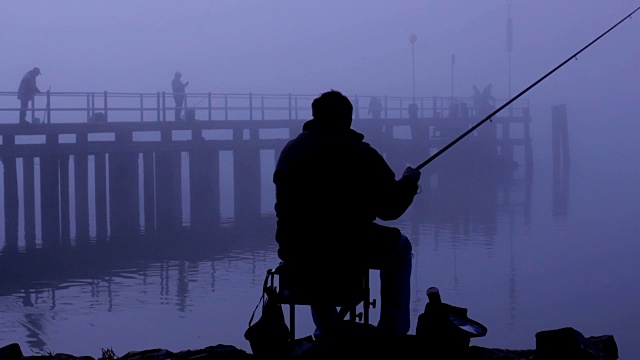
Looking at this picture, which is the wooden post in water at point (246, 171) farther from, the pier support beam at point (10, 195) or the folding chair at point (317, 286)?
the folding chair at point (317, 286)

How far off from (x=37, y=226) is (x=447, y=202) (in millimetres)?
13054

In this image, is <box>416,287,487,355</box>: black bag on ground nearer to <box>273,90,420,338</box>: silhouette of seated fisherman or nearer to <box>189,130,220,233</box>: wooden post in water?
<box>273,90,420,338</box>: silhouette of seated fisherman

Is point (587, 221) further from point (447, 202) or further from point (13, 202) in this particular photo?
point (13, 202)

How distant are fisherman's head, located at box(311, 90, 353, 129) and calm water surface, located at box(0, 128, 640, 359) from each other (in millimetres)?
5403

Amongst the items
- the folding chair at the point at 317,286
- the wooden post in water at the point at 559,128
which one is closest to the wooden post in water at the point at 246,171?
the wooden post in water at the point at 559,128

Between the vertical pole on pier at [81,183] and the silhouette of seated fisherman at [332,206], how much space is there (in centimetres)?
2002

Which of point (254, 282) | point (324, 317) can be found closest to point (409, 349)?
point (324, 317)

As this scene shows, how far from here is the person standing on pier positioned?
25609mm

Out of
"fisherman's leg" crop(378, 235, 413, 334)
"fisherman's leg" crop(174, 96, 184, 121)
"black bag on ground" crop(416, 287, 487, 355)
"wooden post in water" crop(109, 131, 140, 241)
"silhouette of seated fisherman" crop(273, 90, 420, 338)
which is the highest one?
"fisherman's leg" crop(174, 96, 184, 121)

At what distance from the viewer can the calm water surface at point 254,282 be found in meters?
10.6

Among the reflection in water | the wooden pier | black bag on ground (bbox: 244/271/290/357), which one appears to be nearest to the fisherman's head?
black bag on ground (bbox: 244/271/290/357)

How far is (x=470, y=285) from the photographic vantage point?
13852 millimetres

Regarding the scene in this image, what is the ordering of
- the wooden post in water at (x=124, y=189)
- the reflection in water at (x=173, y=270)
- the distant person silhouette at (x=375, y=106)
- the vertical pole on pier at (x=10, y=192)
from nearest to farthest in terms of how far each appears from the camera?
the reflection in water at (x=173, y=270) → the vertical pole on pier at (x=10, y=192) → the wooden post in water at (x=124, y=189) → the distant person silhouette at (x=375, y=106)

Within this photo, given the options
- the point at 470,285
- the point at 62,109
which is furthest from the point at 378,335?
the point at 62,109
